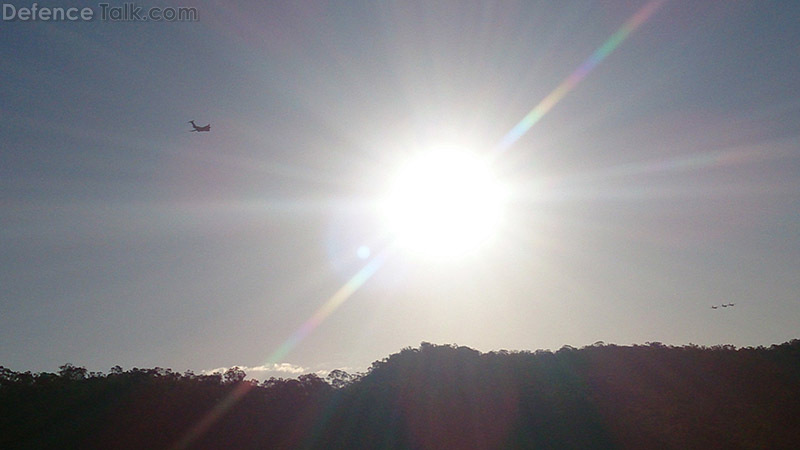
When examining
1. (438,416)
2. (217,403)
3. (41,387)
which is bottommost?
(438,416)

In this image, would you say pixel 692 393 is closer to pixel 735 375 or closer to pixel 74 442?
pixel 735 375

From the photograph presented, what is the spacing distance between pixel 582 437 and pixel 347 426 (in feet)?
44.4

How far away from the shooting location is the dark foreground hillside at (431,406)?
2875 cm

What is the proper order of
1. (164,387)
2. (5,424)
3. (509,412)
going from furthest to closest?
(509,412) < (164,387) < (5,424)

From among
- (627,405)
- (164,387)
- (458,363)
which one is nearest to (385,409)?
(458,363)

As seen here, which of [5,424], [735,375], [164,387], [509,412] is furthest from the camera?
[735,375]

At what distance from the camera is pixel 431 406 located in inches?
1341

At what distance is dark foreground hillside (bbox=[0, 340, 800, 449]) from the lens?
28.8 m

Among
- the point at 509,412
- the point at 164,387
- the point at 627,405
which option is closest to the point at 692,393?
the point at 627,405

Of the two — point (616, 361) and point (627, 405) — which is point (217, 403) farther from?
point (616, 361)

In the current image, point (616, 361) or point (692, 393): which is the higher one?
point (616, 361)

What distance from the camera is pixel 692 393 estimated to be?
36656 millimetres

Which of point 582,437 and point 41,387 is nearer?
point 41,387

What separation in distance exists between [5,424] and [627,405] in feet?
111
